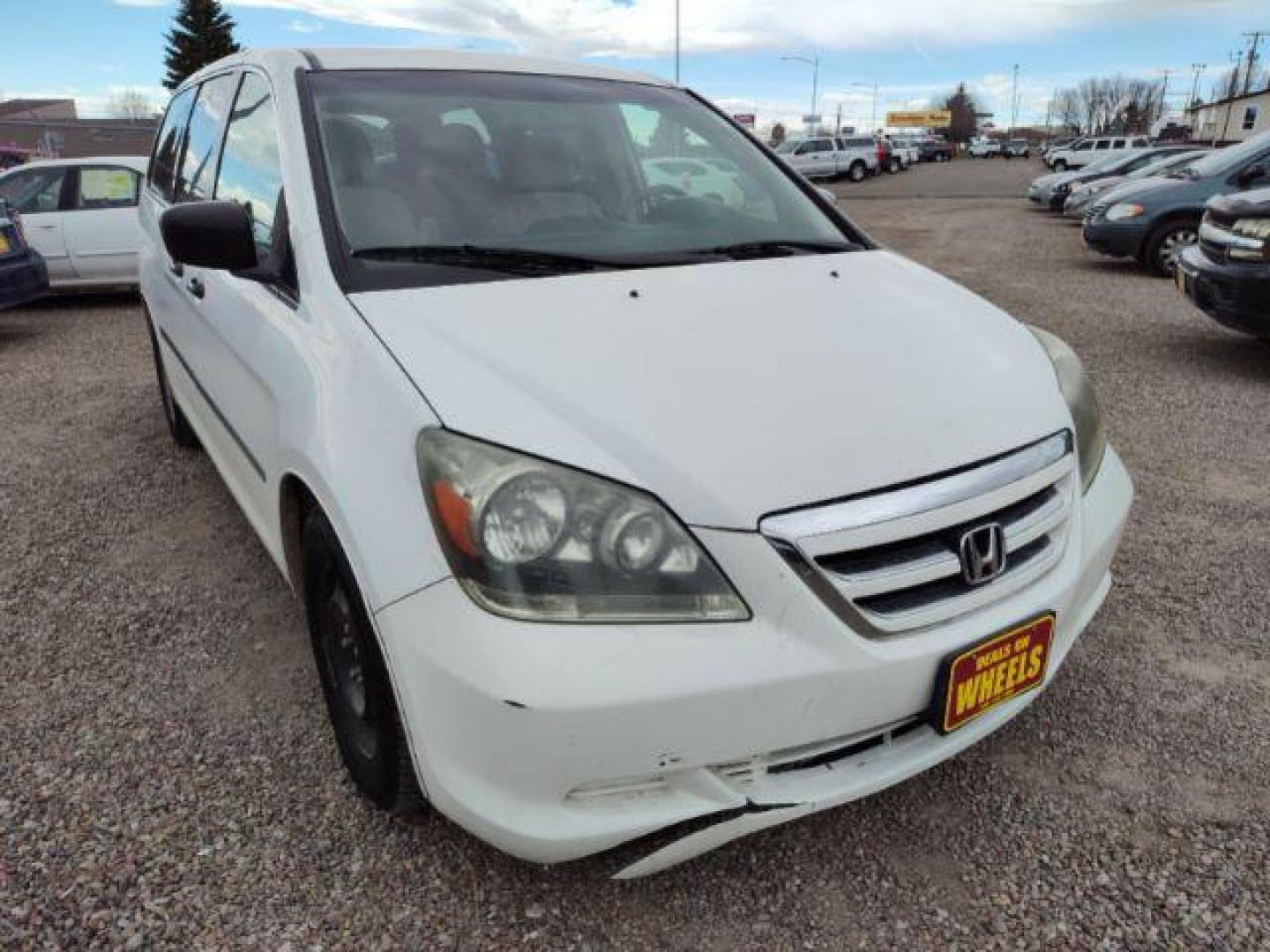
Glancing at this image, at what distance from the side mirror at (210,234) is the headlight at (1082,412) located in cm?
193

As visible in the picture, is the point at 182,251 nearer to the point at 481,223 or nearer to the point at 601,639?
the point at 481,223

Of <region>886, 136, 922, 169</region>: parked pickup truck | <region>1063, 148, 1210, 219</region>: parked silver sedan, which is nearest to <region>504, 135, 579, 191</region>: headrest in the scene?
<region>1063, 148, 1210, 219</region>: parked silver sedan

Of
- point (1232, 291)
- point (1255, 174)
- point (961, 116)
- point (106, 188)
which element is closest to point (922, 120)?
point (961, 116)

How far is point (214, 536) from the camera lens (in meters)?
3.59

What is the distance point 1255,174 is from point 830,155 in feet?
99.1

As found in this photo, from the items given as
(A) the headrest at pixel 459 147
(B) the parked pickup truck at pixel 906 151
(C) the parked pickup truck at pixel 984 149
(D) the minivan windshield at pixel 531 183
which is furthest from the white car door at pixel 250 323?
(C) the parked pickup truck at pixel 984 149

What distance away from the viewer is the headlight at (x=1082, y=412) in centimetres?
208

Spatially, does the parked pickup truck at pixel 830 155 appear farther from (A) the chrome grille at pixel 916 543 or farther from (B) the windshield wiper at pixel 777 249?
(A) the chrome grille at pixel 916 543

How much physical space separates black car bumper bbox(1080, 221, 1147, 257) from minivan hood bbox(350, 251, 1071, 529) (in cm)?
893

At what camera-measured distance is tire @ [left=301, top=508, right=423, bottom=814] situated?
179 centimetres

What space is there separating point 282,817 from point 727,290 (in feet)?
5.15

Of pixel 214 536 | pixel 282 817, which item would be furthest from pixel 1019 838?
pixel 214 536

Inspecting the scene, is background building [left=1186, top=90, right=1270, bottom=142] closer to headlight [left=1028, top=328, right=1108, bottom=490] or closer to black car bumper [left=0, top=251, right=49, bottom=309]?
black car bumper [left=0, top=251, right=49, bottom=309]

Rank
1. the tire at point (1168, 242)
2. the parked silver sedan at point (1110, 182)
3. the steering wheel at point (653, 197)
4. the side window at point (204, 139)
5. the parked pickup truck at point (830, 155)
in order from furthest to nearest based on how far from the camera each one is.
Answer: the parked pickup truck at point (830, 155) → the parked silver sedan at point (1110, 182) → the tire at point (1168, 242) → the side window at point (204, 139) → the steering wheel at point (653, 197)
